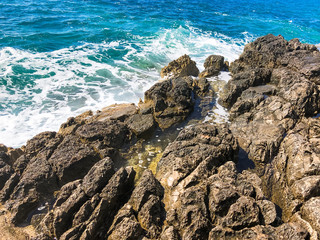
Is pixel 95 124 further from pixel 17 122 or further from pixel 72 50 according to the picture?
pixel 72 50

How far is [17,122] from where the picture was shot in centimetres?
1341

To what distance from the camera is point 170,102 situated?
12586 mm

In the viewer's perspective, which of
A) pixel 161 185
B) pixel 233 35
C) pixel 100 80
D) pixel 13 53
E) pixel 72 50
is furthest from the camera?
pixel 233 35

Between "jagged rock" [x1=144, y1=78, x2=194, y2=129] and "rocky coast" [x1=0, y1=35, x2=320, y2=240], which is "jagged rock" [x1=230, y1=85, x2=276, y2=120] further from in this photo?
"jagged rock" [x1=144, y1=78, x2=194, y2=129]

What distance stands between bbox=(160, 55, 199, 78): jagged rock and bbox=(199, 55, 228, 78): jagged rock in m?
0.86

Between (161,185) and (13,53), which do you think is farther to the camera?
(13,53)

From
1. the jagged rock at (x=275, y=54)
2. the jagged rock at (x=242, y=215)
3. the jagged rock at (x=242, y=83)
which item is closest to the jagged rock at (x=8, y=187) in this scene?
the jagged rock at (x=242, y=215)

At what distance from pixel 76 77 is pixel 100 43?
27.6ft

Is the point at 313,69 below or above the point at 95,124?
above

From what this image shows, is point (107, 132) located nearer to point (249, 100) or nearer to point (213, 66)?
point (249, 100)

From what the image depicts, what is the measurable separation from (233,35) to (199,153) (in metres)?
27.0

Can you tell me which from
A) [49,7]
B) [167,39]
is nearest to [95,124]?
[167,39]

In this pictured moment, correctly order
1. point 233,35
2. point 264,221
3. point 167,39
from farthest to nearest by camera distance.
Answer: point 233,35
point 167,39
point 264,221

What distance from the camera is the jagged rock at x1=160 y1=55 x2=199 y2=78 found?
56.4ft
